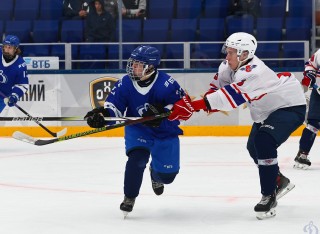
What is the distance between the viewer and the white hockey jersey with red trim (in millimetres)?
3957

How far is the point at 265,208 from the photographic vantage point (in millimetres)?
3994

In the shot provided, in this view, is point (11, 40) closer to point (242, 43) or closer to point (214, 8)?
point (214, 8)

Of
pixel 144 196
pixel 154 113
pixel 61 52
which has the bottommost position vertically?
pixel 144 196

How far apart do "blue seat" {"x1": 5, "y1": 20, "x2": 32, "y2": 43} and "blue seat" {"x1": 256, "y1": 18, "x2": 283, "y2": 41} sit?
8.78ft

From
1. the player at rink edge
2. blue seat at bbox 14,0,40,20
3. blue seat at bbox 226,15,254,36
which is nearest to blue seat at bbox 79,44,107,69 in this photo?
blue seat at bbox 14,0,40,20

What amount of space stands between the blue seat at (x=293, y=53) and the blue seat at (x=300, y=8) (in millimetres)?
374

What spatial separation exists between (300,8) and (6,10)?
11.1ft

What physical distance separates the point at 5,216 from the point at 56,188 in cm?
108

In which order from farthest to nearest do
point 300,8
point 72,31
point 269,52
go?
1. point 72,31
2. point 300,8
3. point 269,52

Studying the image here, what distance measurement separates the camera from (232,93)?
13.0 ft

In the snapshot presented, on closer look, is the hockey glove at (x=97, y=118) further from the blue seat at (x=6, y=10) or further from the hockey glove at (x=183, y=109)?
the blue seat at (x=6, y=10)

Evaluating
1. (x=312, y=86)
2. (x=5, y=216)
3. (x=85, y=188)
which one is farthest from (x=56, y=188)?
(x=312, y=86)

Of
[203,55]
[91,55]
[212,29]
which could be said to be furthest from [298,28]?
[91,55]

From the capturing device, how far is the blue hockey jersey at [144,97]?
4121mm
